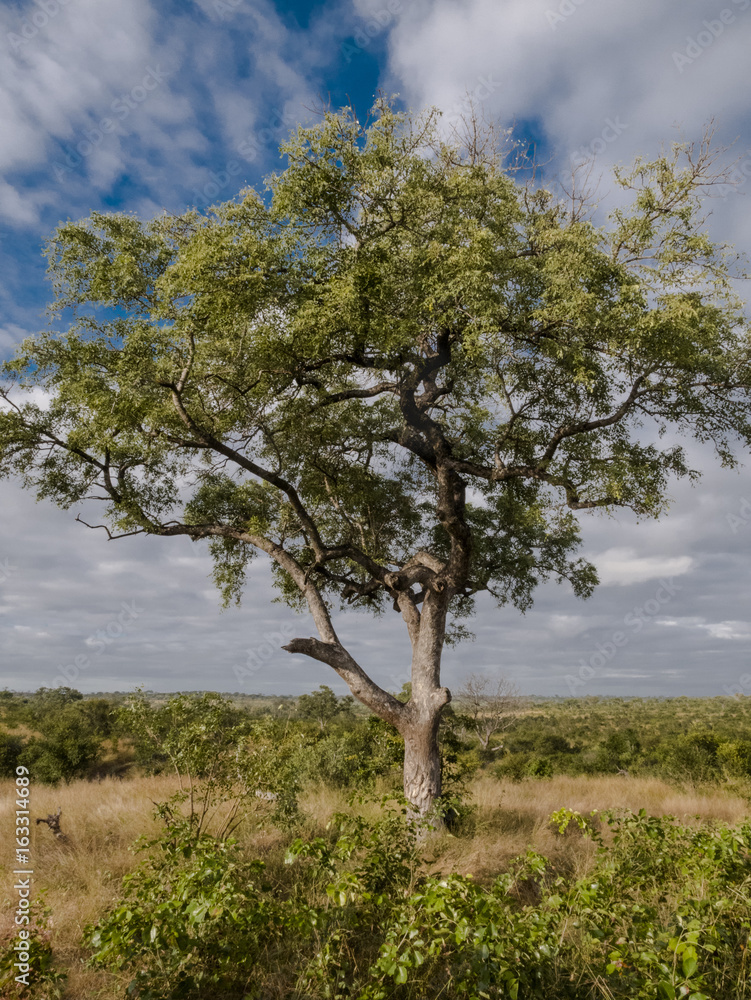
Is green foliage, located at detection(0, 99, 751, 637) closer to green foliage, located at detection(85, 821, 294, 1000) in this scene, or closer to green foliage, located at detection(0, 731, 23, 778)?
green foliage, located at detection(85, 821, 294, 1000)

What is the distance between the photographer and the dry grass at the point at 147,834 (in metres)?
5.48

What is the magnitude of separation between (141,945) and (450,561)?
735 cm

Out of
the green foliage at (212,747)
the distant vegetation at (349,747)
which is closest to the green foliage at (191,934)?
the green foliage at (212,747)

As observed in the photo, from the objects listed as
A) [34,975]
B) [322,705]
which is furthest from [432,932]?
[322,705]

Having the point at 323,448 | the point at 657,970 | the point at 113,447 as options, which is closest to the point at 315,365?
the point at 323,448

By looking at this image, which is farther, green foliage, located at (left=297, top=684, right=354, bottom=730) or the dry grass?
green foliage, located at (left=297, top=684, right=354, bottom=730)

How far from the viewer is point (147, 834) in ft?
26.3

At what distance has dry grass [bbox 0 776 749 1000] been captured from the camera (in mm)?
5480

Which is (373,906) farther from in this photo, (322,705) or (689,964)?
(322,705)

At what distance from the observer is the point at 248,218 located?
925 centimetres

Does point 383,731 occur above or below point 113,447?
below

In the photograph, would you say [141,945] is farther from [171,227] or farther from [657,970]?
[171,227]

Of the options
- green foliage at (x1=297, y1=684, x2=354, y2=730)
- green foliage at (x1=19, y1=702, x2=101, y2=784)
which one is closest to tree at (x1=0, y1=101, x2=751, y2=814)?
green foliage at (x1=19, y1=702, x2=101, y2=784)

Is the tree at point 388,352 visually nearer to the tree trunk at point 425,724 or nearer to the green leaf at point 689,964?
the tree trunk at point 425,724
